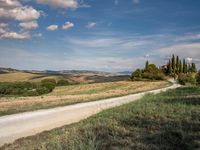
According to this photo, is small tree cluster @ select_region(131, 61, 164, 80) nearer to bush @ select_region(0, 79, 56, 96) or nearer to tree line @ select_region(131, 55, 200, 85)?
tree line @ select_region(131, 55, 200, 85)

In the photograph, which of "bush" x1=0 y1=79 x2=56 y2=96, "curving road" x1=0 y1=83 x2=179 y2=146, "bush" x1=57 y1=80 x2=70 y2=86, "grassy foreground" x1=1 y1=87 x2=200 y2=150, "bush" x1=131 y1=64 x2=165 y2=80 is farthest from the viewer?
"bush" x1=57 y1=80 x2=70 y2=86

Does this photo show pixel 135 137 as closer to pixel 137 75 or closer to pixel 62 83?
pixel 137 75

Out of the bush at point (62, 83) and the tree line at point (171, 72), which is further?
the bush at point (62, 83)

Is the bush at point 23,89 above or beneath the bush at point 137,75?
beneath

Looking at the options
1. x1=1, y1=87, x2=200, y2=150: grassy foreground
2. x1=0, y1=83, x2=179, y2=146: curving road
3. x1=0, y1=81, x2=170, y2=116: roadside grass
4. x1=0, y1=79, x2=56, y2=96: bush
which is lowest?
x1=0, y1=79, x2=56, y2=96: bush

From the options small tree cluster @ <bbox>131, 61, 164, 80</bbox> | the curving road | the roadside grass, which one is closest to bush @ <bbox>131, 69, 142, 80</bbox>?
small tree cluster @ <bbox>131, 61, 164, 80</bbox>

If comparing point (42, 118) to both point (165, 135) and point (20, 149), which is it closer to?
point (20, 149)

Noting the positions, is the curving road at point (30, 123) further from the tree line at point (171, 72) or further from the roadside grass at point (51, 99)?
the tree line at point (171, 72)

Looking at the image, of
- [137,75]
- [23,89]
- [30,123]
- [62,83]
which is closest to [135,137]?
[30,123]

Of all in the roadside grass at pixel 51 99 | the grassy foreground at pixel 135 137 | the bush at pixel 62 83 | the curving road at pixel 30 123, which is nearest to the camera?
the grassy foreground at pixel 135 137

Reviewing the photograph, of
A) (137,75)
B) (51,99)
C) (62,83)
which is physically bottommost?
(62,83)

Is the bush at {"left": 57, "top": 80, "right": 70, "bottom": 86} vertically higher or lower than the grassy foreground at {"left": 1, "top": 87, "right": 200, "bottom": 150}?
lower

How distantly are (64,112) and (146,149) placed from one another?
45.3ft

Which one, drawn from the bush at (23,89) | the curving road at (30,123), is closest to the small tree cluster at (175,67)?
the bush at (23,89)
